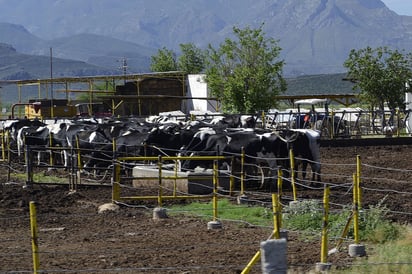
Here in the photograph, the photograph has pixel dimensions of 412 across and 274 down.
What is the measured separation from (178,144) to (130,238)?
41.2 ft

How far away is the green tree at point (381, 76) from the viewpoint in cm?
5134

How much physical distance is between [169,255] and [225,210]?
16.3 feet

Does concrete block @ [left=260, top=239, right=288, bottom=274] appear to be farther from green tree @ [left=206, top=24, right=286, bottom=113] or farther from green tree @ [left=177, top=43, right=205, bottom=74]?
green tree @ [left=177, top=43, right=205, bottom=74]

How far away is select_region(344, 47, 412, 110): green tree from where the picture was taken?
51344mm

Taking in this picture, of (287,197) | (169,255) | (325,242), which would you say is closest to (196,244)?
(169,255)

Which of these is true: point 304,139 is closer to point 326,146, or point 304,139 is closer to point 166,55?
point 326,146

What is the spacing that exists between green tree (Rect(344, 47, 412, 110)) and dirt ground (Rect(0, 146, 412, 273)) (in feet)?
96.2

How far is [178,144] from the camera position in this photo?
27.7 metres

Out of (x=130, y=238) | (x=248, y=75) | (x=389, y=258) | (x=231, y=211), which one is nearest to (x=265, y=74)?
(x=248, y=75)

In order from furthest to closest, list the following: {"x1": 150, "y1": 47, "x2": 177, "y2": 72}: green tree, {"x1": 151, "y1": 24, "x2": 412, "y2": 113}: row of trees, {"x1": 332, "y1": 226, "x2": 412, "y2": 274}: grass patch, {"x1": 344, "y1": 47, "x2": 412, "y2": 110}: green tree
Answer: {"x1": 150, "y1": 47, "x2": 177, "y2": 72}: green tree → {"x1": 151, "y1": 24, "x2": 412, "y2": 113}: row of trees → {"x1": 344, "y1": 47, "x2": 412, "y2": 110}: green tree → {"x1": 332, "y1": 226, "x2": 412, "y2": 274}: grass patch

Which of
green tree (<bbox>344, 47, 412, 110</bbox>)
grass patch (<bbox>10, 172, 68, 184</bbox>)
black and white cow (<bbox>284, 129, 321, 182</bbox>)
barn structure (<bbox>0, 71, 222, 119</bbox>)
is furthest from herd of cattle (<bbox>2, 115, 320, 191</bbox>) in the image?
barn structure (<bbox>0, 71, 222, 119</bbox>)

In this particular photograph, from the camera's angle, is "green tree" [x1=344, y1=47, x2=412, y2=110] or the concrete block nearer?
the concrete block

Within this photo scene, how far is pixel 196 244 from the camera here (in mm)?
14430

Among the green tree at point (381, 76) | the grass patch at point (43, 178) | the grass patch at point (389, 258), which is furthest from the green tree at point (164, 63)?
the grass patch at point (389, 258)
